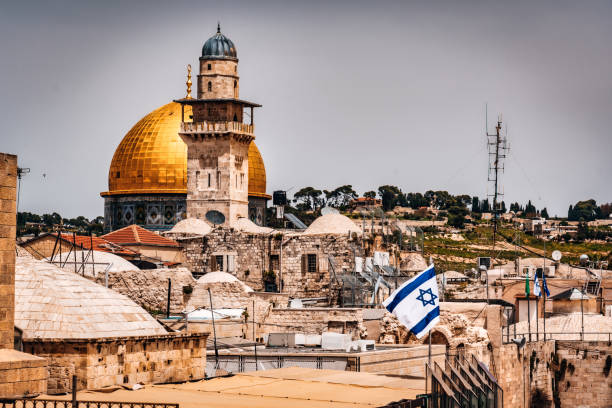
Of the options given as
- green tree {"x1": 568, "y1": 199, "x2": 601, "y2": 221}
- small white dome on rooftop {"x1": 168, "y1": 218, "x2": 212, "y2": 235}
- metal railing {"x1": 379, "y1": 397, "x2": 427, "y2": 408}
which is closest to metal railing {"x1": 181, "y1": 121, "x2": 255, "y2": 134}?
small white dome on rooftop {"x1": 168, "y1": 218, "x2": 212, "y2": 235}

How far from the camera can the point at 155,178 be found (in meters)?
65.6

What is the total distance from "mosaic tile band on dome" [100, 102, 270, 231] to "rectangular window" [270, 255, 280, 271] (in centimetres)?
1387

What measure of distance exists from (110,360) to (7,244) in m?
2.93

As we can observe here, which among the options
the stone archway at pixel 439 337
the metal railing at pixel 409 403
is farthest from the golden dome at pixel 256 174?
the metal railing at pixel 409 403

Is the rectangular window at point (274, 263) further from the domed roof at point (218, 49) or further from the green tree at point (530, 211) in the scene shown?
the green tree at point (530, 211)

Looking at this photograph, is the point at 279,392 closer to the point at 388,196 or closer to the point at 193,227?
the point at 193,227

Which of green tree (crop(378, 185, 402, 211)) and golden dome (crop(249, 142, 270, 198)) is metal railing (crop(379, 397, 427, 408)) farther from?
green tree (crop(378, 185, 402, 211))

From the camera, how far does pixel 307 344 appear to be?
105 ft

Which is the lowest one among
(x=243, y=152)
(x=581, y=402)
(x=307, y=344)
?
(x=581, y=402)

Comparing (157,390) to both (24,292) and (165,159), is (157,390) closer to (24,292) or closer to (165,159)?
(24,292)

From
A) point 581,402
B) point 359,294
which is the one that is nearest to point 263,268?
point 359,294

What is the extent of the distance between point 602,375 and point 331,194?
70.6m

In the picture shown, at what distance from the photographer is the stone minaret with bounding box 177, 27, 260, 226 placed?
56.6 metres

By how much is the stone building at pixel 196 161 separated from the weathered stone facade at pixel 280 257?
5.62m
